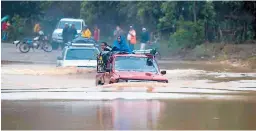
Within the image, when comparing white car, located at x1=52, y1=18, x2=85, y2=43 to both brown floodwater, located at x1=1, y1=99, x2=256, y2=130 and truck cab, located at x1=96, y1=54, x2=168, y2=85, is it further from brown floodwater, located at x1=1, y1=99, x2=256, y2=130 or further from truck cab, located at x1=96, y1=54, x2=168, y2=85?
brown floodwater, located at x1=1, y1=99, x2=256, y2=130

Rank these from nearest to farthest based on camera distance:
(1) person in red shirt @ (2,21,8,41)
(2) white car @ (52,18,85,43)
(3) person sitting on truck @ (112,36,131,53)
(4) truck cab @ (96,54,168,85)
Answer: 1. (4) truck cab @ (96,54,168,85)
2. (3) person sitting on truck @ (112,36,131,53)
3. (2) white car @ (52,18,85,43)
4. (1) person in red shirt @ (2,21,8,41)

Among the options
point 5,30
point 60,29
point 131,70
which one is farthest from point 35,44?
point 131,70

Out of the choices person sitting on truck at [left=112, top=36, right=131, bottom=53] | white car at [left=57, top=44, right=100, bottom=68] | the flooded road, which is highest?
person sitting on truck at [left=112, top=36, right=131, bottom=53]

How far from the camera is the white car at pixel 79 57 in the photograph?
2202 cm

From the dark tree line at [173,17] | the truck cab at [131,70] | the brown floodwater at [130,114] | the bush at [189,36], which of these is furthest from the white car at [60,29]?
the brown floodwater at [130,114]

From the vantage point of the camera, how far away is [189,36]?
107 ft

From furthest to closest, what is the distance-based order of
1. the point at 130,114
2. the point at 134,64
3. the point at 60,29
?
the point at 60,29 → the point at 134,64 → the point at 130,114

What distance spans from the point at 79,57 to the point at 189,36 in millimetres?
11583

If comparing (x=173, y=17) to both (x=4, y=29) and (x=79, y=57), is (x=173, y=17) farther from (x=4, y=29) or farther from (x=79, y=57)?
(x=79, y=57)

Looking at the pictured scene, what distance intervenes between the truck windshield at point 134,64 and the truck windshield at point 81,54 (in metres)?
5.62

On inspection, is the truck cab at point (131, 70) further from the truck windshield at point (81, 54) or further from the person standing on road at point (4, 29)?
the person standing on road at point (4, 29)

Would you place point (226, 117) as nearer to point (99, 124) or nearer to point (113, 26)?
point (99, 124)

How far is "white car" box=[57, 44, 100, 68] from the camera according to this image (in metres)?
22.0

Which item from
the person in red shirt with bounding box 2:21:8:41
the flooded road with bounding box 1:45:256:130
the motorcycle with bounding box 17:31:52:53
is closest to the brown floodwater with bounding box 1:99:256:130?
the flooded road with bounding box 1:45:256:130
